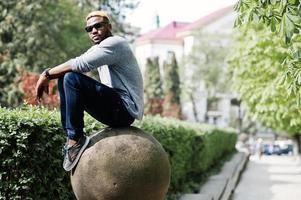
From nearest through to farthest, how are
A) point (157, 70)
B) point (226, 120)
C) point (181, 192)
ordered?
point (181, 192)
point (157, 70)
point (226, 120)

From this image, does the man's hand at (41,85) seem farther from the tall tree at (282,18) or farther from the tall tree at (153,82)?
the tall tree at (153,82)

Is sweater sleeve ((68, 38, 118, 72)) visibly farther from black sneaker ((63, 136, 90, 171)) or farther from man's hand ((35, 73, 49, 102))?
black sneaker ((63, 136, 90, 171))

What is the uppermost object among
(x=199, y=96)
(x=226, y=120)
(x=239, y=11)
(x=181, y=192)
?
(x=239, y=11)

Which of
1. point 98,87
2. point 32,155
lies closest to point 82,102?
point 98,87

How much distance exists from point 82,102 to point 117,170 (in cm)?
78

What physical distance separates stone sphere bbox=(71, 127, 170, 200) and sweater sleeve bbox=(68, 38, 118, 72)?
0.78 metres

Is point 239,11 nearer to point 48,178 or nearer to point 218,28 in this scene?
point 48,178

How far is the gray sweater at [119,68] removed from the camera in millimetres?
6176

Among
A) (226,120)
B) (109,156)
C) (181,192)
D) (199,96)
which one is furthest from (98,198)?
(226,120)

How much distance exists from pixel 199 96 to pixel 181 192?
188 ft

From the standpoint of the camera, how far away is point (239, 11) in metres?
6.59

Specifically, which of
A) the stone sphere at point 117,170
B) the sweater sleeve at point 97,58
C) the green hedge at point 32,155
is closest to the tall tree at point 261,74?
the green hedge at point 32,155

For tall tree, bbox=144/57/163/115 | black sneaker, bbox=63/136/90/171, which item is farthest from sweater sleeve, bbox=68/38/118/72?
tall tree, bbox=144/57/163/115

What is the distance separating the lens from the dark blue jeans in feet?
19.9
